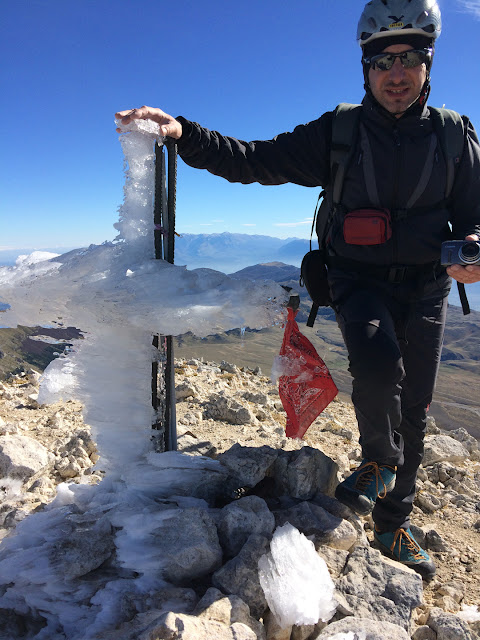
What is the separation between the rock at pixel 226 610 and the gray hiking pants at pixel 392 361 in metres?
1.30

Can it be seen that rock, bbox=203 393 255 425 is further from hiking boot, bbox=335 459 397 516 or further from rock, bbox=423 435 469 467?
hiking boot, bbox=335 459 397 516

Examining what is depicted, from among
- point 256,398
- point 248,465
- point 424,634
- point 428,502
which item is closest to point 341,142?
point 248,465

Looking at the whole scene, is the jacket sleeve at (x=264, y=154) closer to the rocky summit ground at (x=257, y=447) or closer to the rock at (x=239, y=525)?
the rocky summit ground at (x=257, y=447)

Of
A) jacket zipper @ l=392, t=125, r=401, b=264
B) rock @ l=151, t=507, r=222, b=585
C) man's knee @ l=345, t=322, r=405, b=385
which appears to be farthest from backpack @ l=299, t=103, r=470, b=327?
rock @ l=151, t=507, r=222, b=585

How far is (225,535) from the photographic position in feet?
9.42

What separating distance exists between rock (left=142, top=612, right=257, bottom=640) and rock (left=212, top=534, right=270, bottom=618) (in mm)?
244

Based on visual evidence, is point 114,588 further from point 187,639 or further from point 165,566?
point 187,639

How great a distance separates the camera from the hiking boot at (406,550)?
133 inches

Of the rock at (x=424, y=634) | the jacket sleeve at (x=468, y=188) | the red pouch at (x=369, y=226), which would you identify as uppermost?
the jacket sleeve at (x=468, y=188)

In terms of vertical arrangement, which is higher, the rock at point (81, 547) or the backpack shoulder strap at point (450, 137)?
the backpack shoulder strap at point (450, 137)

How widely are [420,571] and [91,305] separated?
10.3ft

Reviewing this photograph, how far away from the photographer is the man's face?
3.11 metres

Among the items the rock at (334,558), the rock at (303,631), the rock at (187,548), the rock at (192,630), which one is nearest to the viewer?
the rock at (192,630)

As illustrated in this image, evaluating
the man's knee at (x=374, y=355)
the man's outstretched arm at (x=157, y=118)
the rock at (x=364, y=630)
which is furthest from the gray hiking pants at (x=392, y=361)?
the man's outstretched arm at (x=157, y=118)
